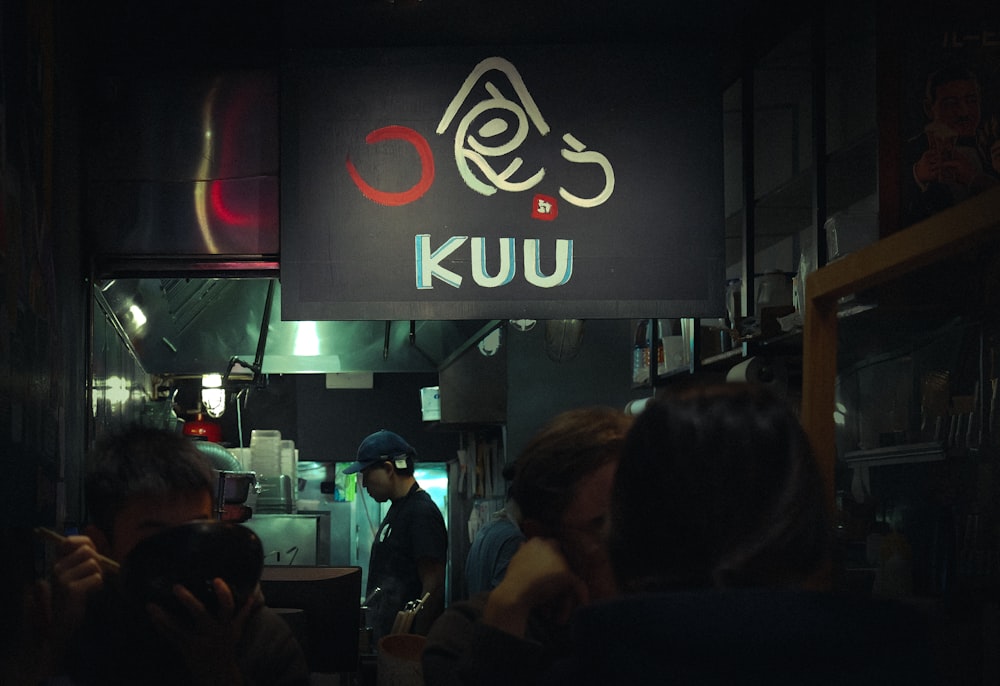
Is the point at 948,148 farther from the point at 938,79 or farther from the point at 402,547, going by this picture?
the point at 402,547

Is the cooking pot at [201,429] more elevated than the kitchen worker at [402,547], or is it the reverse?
the cooking pot at [201,429]

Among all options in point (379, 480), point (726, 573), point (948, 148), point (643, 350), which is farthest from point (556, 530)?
point (643, 350)

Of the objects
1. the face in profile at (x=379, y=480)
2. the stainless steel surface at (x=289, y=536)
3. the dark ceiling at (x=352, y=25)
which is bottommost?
the stainless steel surface at (x=289, y=536)

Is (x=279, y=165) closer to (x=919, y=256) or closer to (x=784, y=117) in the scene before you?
(x=919, y=256)

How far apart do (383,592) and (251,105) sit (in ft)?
8.70

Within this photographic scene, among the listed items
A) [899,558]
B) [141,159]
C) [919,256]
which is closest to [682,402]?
[919,256]

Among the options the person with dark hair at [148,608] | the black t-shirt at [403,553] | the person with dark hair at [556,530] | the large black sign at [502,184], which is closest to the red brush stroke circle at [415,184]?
the large black sign at [502,184]

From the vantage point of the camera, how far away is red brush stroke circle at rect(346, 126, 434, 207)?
3.28 m

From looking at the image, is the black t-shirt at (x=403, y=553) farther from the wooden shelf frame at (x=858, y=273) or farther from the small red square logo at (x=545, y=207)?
the wooden shelf frame at (x=858, y=273)

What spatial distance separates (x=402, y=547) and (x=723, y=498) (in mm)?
4272

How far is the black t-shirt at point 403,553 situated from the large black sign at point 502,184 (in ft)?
7.27

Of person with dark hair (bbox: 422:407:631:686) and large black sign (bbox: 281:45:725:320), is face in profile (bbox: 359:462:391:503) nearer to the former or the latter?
large black sign (bbox: 281:45:725:320)

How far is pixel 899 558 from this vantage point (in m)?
2.44

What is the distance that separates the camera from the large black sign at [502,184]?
3246mm
